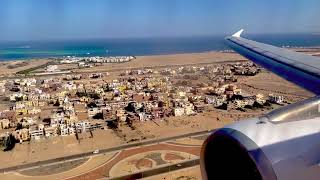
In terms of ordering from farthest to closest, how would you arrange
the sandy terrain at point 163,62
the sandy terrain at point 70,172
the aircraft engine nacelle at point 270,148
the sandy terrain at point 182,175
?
the sandy terrain at point 163,62 < the sandy terrain at point 70,172 < the sandy terrain at point 182,175 < the aircraft engine nacelle at point 270,148

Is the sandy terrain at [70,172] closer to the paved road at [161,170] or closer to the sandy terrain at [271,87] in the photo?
the paved road at [161,170]

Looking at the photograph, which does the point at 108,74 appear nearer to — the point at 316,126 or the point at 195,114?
the point at 195,114

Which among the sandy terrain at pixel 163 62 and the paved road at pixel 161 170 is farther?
the sandy terrain at pixel 163 62

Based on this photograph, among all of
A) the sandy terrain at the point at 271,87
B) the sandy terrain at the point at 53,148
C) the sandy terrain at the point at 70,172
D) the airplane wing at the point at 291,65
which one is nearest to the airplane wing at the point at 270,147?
the airplane wing at the point at 291,65

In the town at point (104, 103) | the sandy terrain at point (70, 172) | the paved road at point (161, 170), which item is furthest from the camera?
the town at point (104, 103)

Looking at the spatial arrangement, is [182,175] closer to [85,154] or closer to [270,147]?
[85,154]

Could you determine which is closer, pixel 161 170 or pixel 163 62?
pixel 161 170

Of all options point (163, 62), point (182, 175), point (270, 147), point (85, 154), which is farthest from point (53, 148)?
point (163, 62)
